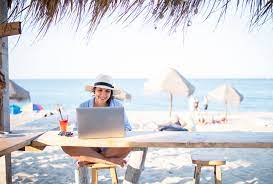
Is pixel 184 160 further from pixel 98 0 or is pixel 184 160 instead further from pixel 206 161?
pixel 98 0

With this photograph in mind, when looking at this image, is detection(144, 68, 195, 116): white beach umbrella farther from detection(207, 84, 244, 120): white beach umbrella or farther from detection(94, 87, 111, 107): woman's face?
detection(94, 87, 111, 107): woman's face

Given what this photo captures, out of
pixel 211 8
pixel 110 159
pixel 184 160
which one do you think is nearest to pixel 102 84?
pixel 110 159

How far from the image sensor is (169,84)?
11.1 m

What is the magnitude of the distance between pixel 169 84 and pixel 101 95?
7999 millimetres

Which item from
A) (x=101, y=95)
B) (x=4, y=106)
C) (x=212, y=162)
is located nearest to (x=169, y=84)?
(x=101, y=95)

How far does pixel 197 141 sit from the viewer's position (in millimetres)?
2463

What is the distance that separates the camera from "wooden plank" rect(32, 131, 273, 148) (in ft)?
7.98

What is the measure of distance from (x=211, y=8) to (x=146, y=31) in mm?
351

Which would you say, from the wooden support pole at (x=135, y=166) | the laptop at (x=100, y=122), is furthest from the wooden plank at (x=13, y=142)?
the wooden support pole at (x=135, y=166)

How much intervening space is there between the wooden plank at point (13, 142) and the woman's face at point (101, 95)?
69cm

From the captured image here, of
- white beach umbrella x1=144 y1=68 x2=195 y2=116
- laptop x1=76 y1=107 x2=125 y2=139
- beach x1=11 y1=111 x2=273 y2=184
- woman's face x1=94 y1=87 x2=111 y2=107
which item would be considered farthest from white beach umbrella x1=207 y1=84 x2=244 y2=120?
laptop x1=76 y1=107 x2=125 y2=139

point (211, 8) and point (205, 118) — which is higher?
point (211, 8)

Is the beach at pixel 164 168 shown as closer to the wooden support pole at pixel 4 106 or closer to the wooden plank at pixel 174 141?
the wooden support pole at pixel 4 106

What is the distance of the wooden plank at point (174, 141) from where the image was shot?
2.43 meters
